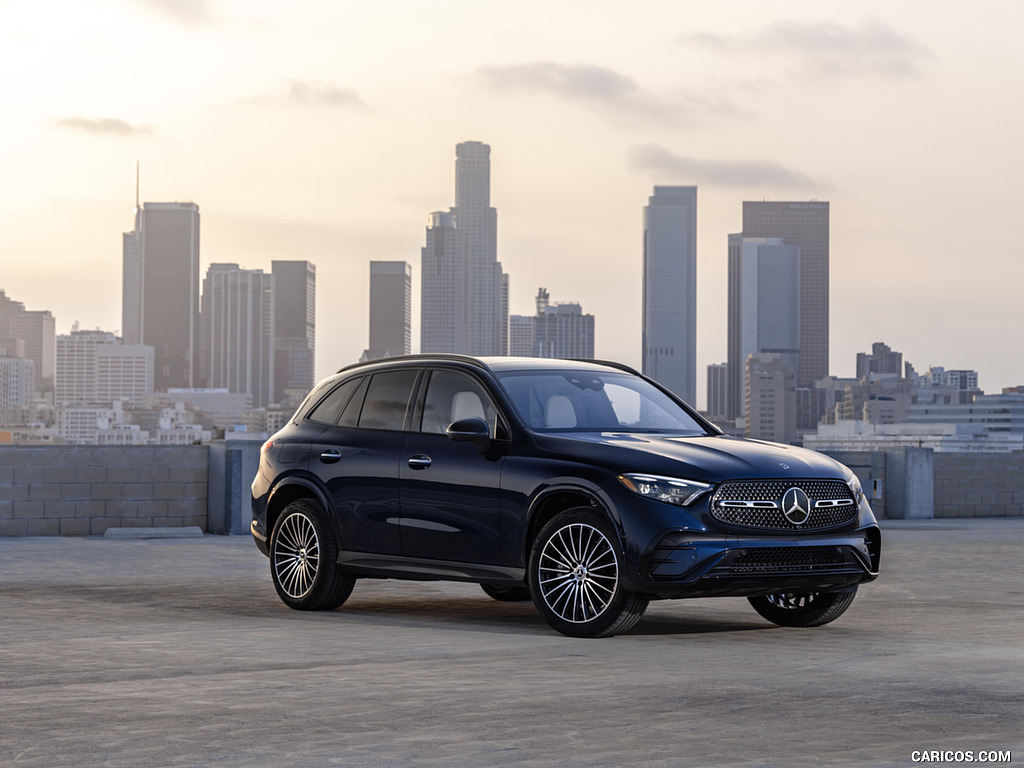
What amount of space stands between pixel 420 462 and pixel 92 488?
11034 mm

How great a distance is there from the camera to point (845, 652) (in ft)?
30.5

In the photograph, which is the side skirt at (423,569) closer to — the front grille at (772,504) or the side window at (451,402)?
the side window at (451,402)

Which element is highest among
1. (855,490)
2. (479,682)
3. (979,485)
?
(855,490)

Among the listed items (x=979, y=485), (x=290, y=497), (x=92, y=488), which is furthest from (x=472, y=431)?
(x=979, y=485)

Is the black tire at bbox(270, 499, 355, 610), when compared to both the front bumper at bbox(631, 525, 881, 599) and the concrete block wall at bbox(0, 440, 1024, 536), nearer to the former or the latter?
the front bumper at bbox(631, 525, 881, 599)

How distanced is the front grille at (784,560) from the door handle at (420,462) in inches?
90.8

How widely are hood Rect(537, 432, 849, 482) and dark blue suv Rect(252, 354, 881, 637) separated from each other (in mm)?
14

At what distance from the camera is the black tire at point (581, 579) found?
974 centimetres

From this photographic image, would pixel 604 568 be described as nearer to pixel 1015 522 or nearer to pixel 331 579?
pixel 331 579

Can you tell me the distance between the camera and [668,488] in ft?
31.8

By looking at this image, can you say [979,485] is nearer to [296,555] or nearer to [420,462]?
[296,555]

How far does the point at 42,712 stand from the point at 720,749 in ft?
9.58

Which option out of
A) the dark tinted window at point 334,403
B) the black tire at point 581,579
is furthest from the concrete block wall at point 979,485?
the black tire at point 581,579

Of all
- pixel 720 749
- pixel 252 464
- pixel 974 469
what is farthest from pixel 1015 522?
pixel 720 749
